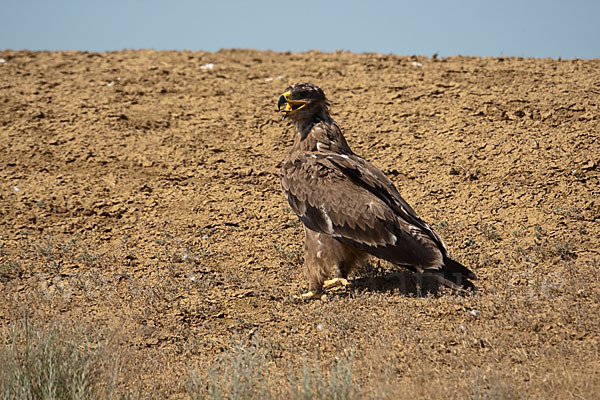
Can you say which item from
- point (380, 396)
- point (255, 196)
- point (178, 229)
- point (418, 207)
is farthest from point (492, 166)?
point (380, 396)

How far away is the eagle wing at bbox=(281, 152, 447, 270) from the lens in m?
6.98

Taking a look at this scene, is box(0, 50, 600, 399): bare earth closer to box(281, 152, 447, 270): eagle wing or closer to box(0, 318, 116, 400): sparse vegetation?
box(0, 318, 116, 400): sparse vegetation

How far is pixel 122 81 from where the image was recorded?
14.4 m

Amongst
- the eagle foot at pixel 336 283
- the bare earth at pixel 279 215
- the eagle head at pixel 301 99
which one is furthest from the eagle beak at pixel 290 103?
the eagle foot at pixel 336 283

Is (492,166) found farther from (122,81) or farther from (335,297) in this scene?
(122,81)

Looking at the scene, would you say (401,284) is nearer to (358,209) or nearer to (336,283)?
(336,283)

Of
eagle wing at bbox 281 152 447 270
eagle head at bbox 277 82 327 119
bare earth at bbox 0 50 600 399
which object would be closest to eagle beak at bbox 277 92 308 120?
eagle head at bbox 277 82 327 119

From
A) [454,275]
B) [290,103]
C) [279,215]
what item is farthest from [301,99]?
[454,275]

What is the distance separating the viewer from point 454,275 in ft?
23.1

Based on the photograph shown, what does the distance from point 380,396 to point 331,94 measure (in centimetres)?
925

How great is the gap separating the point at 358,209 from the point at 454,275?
131cm

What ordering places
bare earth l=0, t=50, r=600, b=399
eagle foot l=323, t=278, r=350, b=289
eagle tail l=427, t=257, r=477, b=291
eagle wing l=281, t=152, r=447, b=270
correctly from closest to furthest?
bare earth l=0, t=50, r=600, b=399 < eagle tail l=427, t=257, r=477, b=291 < eagle wing l=281, t=152, r=447, b=270 < eagle foot l=323, t=278, r=350, b=289

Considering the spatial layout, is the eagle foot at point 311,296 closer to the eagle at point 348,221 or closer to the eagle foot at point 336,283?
the eagle at point 348,221

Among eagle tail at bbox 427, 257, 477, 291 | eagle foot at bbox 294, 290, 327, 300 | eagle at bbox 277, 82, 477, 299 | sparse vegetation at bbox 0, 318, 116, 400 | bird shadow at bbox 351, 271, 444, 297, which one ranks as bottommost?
sparse vegetation at bbox 0, 318, 116, 400
